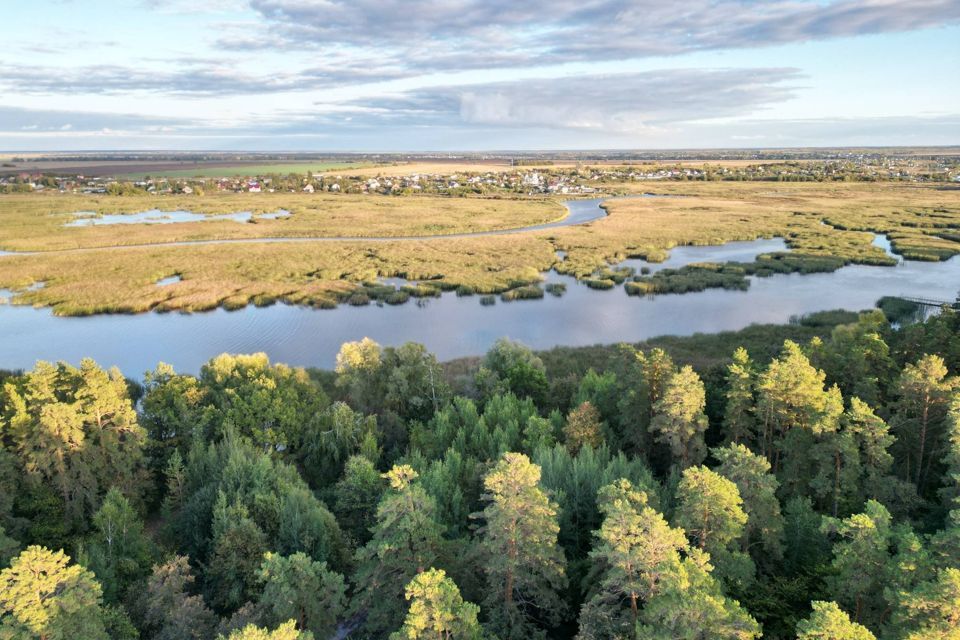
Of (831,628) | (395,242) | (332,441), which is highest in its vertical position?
(395,242)

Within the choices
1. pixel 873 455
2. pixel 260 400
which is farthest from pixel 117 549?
pixel 873 455

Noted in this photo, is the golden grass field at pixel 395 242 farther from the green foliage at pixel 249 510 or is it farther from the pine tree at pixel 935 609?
the pine tree at pixel 935 609

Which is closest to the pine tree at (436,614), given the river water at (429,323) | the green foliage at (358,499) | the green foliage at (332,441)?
the green foliage at (358,499)

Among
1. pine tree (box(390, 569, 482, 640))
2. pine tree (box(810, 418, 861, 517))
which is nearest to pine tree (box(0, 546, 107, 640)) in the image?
pine tree (box(390, 569, 482, 640))

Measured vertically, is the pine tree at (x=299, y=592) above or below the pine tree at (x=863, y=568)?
below

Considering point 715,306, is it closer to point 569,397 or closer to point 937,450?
point 569,397

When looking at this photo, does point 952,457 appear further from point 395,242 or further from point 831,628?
point 395,242
